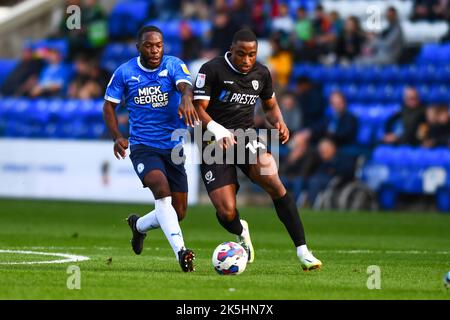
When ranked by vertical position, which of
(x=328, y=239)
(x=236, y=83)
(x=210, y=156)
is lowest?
(x=328, y=239)

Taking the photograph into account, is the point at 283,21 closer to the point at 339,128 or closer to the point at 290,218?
the point at 339,128

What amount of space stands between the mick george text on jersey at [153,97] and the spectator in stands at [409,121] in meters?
10.7

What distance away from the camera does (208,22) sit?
28.8m

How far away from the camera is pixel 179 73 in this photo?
11.3m

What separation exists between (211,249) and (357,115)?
10.3 meters

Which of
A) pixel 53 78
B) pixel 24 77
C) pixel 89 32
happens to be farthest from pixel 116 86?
pixel 89 32

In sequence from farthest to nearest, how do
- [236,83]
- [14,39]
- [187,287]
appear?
[14,39]
[236,83]
[187,287]

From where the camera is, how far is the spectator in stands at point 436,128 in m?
21.0

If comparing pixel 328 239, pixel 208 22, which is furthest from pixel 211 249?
pixel 208 22

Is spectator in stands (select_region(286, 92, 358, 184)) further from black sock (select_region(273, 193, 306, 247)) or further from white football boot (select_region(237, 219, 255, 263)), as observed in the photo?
black sock (select_region(273, 193, 306, 247))

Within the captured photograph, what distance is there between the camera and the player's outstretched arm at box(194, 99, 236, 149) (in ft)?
35.4

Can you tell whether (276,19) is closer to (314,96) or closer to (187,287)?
(314,96)

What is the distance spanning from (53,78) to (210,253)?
15821mm

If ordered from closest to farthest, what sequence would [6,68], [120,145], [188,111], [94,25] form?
1. [188,111]
2. [120,145]
3. [94,25]
4. [6,68]
